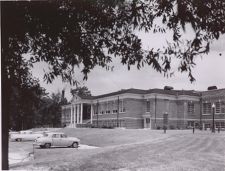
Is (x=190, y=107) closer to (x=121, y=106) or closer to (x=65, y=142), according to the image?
(x=121, y=106)

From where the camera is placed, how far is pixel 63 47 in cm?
902

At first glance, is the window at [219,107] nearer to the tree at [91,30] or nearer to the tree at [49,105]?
the tree at [49,105]

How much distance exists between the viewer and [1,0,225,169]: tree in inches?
328

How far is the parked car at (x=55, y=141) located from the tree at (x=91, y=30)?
2543 cm

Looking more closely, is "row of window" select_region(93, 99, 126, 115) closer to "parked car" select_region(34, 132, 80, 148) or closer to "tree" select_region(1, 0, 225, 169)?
"parked car" select_region(34, 132, 80, 148)

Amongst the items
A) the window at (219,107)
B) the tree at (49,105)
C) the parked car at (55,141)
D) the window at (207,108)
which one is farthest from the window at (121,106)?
the parked car at (55,141)

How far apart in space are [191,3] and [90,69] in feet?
9.11

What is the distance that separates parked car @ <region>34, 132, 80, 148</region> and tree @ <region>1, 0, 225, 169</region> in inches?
1001

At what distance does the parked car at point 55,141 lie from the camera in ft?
112

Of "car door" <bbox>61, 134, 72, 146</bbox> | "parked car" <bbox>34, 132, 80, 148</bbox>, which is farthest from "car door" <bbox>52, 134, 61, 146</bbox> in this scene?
"car door" <bbox>61, 134, 72, 146</bbox>

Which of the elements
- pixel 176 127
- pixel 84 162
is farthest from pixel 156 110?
pixel 84 162

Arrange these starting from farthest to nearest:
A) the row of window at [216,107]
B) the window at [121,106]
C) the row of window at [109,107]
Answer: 1. the row of window at [109,107]
2. the window at [121,106]
3. the row of window at [216,107]

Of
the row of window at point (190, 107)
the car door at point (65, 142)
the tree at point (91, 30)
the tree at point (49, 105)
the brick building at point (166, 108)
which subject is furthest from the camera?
the row of window at point (190, 107)

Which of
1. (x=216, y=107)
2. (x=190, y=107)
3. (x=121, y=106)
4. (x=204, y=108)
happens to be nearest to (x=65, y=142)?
(x=121, y=106)
